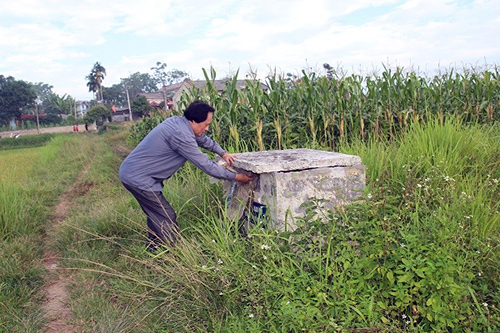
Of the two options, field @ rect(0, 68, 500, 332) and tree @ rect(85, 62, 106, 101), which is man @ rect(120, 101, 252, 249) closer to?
field @ rect(0, 68, 500, 332)

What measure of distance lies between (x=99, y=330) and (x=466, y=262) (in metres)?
2.84

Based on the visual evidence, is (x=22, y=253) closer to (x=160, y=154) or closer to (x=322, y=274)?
(x=160, y=154)

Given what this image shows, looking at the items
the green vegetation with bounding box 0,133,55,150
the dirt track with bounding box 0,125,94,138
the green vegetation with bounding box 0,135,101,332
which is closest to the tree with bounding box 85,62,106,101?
the dirt track with bounding box 0,125,94,138

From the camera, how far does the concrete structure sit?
12.1ft

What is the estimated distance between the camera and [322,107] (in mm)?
7012

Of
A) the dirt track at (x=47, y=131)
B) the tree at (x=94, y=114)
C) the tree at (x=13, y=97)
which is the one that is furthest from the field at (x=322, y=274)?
the tree at (x=13, y=97)

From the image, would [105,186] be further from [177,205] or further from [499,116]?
[499,116]

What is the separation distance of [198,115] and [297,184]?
1.25 metres

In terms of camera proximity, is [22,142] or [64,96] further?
[64,96]

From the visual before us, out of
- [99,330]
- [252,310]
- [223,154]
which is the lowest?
[99,330]

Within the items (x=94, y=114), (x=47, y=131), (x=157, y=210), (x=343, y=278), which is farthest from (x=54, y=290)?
(x=47, y=131)

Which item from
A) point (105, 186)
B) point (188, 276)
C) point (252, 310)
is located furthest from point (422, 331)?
point (105, 186)

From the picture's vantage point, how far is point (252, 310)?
295 cm

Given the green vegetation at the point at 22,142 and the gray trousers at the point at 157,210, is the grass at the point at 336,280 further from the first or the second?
the green vegetation at the point at 22,142
